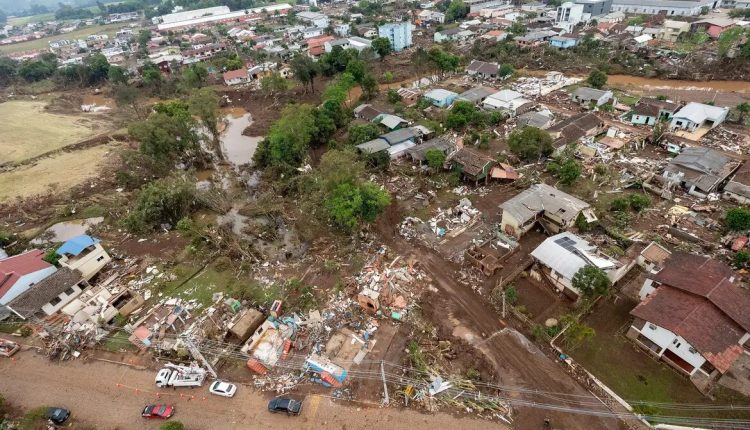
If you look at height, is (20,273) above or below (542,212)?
above

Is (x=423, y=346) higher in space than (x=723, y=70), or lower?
lower

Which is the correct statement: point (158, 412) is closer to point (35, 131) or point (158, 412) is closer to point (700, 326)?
point (700, 326)

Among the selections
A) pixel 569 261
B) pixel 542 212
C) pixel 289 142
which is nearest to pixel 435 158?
pixel 542 212

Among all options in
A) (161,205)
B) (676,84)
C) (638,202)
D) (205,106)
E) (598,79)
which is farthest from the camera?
(676,84)

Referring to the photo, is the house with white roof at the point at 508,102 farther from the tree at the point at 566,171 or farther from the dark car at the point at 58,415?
the dark car at the point at 58,415

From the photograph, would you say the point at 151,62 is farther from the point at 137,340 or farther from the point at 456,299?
the point at 456,299

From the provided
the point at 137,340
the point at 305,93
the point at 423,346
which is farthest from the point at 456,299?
the point at 305,93

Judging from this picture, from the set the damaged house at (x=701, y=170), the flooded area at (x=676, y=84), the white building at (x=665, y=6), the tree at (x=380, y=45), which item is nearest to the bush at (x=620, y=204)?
the damaged house at (x=701, y=170)
